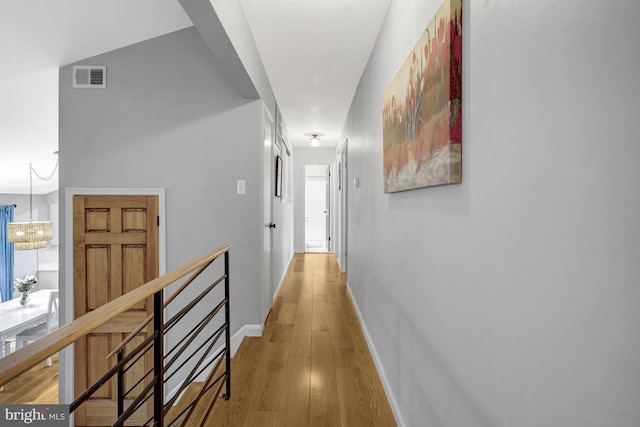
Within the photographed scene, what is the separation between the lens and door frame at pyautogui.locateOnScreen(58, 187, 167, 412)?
2773 mm

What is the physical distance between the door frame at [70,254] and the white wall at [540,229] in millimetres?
2409

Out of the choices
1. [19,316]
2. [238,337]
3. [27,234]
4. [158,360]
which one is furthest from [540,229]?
[27,234]

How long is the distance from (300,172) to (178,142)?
14.6 ft

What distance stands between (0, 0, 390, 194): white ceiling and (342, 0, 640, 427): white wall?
1.25 meters

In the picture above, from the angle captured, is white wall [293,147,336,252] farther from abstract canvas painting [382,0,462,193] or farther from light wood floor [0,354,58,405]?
abstract canvas painting [382,0,462,193]

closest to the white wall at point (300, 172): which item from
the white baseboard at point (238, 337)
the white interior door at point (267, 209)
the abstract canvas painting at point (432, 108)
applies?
the white interior door at point (267, 209)

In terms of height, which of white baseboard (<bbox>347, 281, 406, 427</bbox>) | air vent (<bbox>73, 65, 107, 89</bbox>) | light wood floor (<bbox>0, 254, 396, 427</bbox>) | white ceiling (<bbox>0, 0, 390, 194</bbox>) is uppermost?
white ceiling (<bbox>0, 0, 390, 194</bbox>)

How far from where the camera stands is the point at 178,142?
9.64 feet

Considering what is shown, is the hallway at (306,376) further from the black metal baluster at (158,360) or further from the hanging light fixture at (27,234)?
the hanging light fixture at (27,234)

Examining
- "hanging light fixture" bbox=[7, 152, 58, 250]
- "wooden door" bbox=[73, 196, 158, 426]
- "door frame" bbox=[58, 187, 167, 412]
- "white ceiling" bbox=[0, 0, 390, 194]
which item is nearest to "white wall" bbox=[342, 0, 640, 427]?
"white ceiling" bbox=[0, 0, 390, 194]

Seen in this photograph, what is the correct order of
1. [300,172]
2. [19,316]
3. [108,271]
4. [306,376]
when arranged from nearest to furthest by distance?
1. [306,376]
2. [108,271]
3. [19,316]
4. [300,172]

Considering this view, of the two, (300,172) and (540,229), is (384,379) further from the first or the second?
(300,172)

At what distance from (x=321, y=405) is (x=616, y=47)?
2.10 metres

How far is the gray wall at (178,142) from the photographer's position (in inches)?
114
